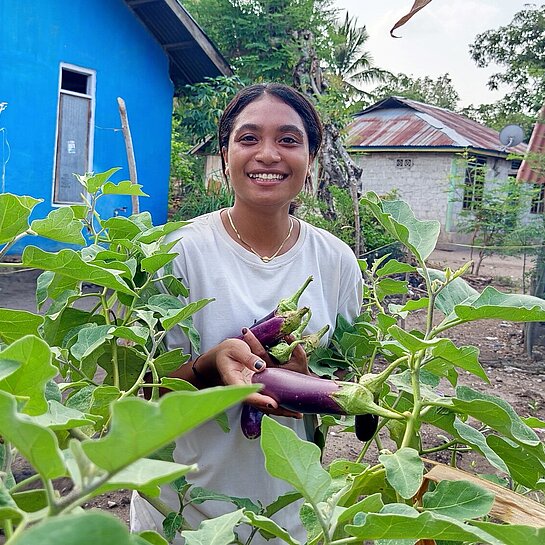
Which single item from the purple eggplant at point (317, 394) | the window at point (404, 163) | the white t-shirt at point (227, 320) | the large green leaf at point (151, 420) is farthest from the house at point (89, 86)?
the window at point (404, 163)

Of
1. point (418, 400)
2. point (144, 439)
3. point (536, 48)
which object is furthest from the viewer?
point (536, 48)

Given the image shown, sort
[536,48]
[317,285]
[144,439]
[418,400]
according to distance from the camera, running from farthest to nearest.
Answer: [536,48], [317,285], [418,400], [144,439]

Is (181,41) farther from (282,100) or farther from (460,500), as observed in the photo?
(460,500)

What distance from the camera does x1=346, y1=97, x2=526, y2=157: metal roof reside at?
607 inches

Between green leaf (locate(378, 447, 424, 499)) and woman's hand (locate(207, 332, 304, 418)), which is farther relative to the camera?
woman's hand (locate(207, 332, 304, 418))

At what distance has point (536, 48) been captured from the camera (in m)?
17.1

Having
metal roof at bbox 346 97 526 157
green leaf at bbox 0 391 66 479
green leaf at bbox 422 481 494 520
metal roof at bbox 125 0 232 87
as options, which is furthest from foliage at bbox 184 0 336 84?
green leaf at bbox 0 391 66 479

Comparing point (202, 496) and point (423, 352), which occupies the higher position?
point (423, 352)

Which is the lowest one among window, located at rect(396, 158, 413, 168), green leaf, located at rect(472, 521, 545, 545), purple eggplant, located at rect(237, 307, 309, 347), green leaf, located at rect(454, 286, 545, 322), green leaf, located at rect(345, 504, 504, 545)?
green leaf, located at rect(345, 504, 504, 545)

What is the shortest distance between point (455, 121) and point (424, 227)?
18.1 m

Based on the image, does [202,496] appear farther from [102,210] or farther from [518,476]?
[102,210]

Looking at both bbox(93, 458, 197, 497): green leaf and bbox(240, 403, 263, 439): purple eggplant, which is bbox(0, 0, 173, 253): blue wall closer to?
bbox(240, 403, 263, 439): purple eggplant

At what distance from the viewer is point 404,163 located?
1591 cm

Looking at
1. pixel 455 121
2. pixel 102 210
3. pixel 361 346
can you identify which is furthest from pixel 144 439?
pixel 455 121
